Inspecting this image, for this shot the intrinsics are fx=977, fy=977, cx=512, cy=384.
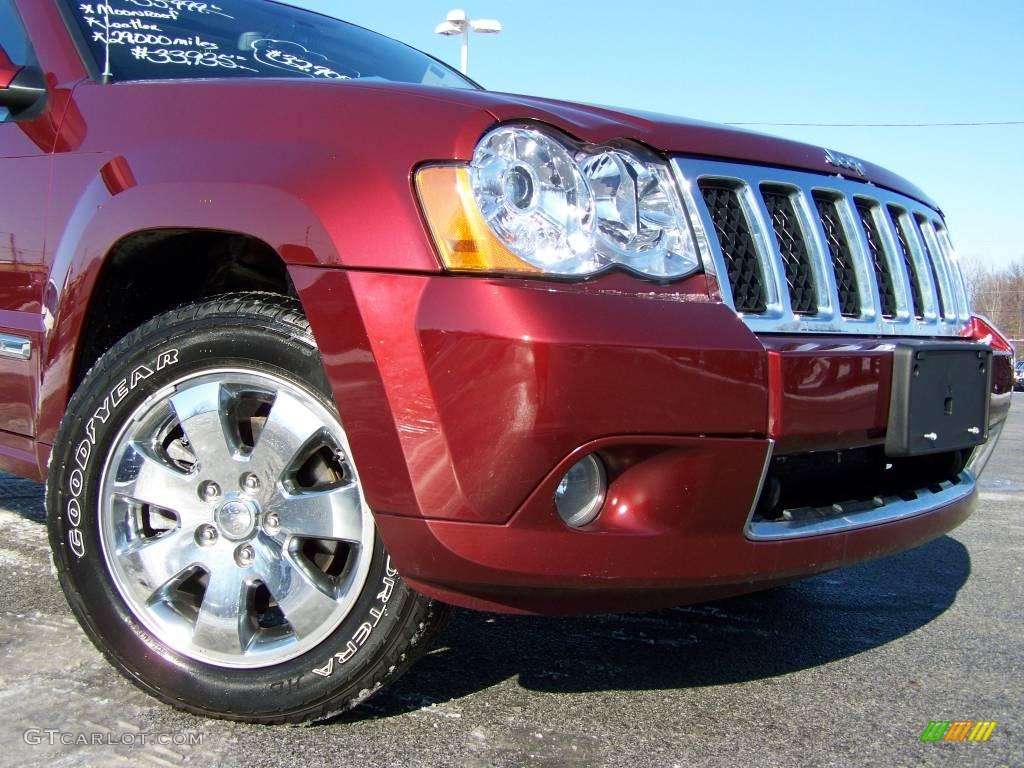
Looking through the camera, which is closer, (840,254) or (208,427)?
(208,427)

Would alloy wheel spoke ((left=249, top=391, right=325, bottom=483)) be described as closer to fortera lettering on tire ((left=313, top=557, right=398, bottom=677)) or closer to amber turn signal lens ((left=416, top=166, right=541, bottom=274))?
fortera lettering on tire ((left=313, top=557, right=398, bottom=677))

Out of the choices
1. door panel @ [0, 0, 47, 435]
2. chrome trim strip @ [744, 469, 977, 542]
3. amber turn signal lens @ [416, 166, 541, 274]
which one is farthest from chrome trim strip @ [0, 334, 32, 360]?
chrome trim strip @ [744, 469, 977, 542]

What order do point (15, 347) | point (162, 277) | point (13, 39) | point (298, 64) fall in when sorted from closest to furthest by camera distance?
1. point (162, 277)
2. point (15, 347)
3. point (13, 39)
4. point (298, 64)

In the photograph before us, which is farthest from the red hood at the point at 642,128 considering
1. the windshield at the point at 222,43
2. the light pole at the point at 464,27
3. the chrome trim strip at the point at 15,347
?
the light pole at the point at 464,27

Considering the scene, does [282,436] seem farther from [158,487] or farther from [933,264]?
[933,264]

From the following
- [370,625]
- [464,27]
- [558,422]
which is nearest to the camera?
[558,422]

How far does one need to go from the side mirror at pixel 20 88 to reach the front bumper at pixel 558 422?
116 centimetres

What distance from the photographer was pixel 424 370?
1729 mm

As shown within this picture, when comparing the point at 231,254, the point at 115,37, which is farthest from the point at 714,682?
the point at 115,37

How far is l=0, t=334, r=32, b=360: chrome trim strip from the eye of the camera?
8.25 ft

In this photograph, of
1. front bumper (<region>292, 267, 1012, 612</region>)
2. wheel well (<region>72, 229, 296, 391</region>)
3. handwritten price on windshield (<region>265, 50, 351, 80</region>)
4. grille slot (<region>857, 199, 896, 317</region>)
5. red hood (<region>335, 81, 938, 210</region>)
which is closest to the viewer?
front bumper (<region>292, 267, 1012, 612</region>)

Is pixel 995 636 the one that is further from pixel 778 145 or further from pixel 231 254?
pixel 231 254

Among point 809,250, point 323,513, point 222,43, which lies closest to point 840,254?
point 809,250

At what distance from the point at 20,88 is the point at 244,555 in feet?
4.59
